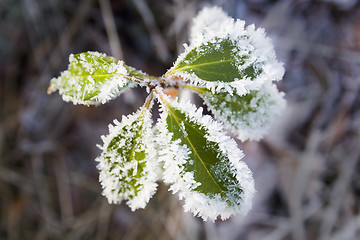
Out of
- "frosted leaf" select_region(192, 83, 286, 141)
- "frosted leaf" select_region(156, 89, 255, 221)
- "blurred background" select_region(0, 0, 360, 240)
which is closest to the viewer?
"frosted leaf" select_region(156, 89, 255, 221)

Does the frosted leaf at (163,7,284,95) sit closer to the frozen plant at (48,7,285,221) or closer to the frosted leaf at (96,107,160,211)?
the frozen plant at (48,7,285,221)

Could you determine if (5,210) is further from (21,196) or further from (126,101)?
(126,101)

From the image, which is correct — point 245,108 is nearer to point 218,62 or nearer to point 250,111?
point 250,111

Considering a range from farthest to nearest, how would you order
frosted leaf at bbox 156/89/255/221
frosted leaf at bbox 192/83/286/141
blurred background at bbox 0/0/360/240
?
blurred background at bbox 0/0/360/240 < frosted leaf at bbox 192/83/286/141 < frosted leaf at bbox 156/89/255/221

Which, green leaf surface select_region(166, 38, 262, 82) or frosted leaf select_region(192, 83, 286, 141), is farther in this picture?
frosted leaf select_region(192, 83, 286, 141)

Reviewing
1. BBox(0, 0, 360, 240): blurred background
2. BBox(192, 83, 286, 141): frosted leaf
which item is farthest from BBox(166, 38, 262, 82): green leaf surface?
BBox(0, 0, 360, 240): blurred background

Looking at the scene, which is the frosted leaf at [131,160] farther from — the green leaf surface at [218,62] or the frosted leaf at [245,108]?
the frosted leaf at [245,108]
